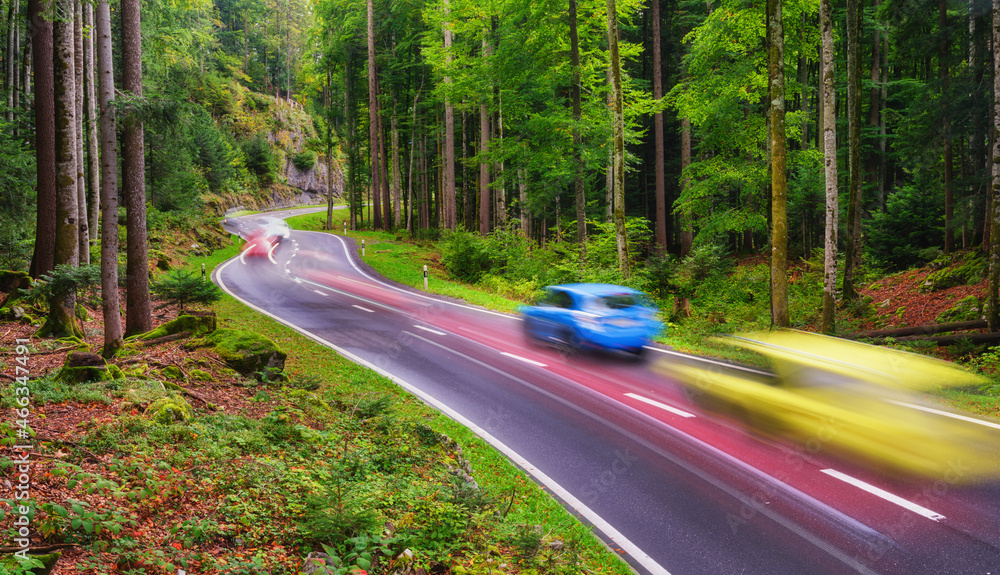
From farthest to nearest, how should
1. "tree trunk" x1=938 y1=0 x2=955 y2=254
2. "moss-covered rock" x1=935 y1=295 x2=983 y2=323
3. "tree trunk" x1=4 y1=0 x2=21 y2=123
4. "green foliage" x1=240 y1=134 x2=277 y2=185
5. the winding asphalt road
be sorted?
"green foliage" x1=240 y1=134 x2=277 y2=185, "tree trunk" x1=4 y1=0 x2=21 y2=123, "tree trunk" x1=938 y1=0 x2=955 y2=254, "moss-covered rock" x1=935 y1=295 x2=983 y2=323, the winding asphalt road

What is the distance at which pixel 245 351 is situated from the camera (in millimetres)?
9609

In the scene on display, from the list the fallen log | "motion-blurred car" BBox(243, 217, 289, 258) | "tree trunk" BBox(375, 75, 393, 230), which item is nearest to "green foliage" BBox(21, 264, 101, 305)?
the fallen log

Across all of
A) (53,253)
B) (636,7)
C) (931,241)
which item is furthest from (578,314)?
(931,241)

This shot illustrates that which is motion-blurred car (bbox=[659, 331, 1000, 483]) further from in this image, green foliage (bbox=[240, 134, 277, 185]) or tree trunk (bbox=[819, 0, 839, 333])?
green foliage (bbox=[240, 134, 277, 185])

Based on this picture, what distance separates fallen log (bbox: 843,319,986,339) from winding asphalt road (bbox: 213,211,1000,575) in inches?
230

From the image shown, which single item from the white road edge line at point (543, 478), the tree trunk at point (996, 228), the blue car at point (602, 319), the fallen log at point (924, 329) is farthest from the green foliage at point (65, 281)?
the tree trunk at point (996, 228)

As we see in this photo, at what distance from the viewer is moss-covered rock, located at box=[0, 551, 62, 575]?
2883 mm

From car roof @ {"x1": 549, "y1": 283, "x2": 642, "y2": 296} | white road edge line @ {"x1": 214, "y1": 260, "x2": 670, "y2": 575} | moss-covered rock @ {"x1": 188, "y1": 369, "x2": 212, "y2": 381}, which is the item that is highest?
car roof @ {"x1": 549, "y1": 283, "x2": 642, "y2": 296}

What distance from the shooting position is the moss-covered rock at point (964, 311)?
13656 millimetres

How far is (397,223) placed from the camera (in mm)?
42594

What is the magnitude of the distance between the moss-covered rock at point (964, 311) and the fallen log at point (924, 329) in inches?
30.9

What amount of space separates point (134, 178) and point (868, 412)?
1230cm

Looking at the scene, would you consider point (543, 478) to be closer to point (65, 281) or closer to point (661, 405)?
point (661, 405)

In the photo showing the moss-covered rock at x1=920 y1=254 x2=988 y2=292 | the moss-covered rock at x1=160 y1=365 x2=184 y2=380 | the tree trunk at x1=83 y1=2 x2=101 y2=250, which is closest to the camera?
the moss-covered rock at x1=160 y1=365 x2=184 y2=380
